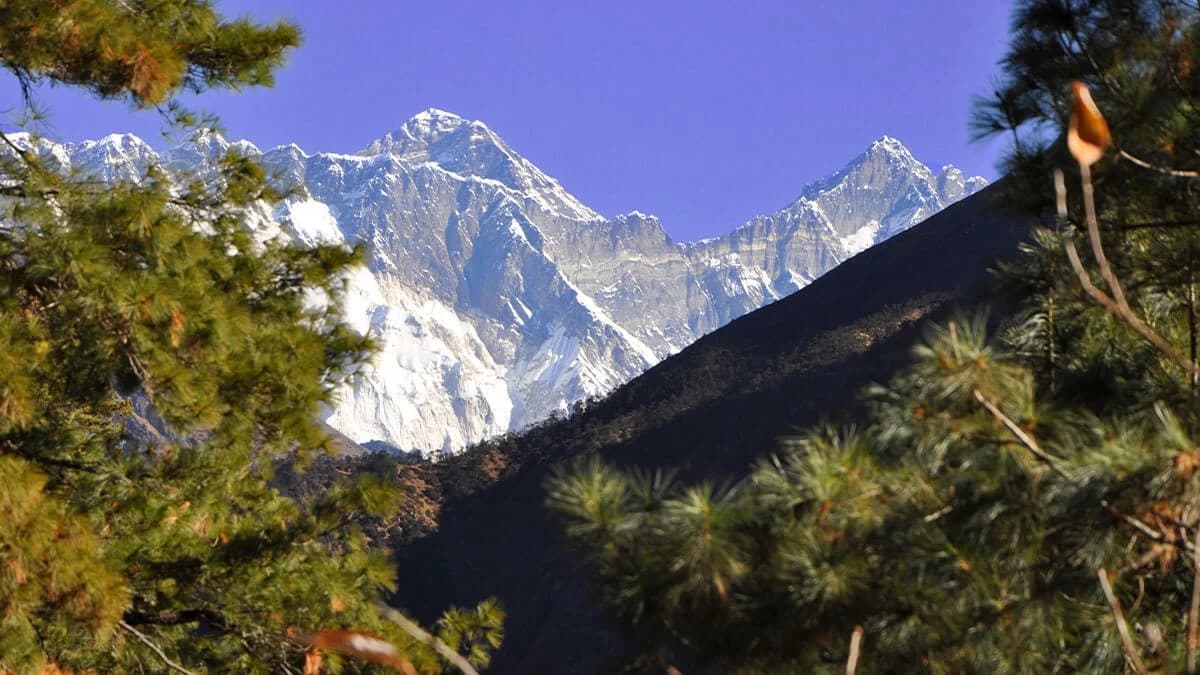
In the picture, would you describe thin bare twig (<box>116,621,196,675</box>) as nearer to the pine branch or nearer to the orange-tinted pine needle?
the pine branch

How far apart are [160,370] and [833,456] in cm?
363

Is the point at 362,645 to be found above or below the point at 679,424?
below

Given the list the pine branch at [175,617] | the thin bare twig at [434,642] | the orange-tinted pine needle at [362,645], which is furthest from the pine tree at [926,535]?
the pine branch at [175,617]

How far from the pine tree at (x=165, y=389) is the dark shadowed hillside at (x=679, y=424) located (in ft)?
68.6

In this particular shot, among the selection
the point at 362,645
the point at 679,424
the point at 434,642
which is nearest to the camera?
the point at 362,645

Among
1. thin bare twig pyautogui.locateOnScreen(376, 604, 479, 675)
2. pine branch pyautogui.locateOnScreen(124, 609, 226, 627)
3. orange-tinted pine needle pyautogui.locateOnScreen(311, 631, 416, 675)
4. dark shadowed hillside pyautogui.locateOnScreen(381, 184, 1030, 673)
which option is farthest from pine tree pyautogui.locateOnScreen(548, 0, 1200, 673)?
dark shadowed hillside pyautogui.locateOnScreen(381, 184, 1030, 673)

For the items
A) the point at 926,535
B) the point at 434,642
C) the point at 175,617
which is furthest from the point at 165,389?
the point at 434,642

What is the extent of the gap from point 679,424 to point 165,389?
105ft

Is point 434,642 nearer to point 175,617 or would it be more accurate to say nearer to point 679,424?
point 175,617

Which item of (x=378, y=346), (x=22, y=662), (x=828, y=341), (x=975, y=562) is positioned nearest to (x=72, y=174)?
(x=378, y=346)

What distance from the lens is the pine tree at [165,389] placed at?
5281 mm

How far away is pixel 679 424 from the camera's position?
122ft

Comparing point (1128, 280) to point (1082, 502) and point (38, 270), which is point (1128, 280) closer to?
point (1082, 502)

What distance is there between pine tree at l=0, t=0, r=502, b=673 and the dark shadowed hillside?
68.6 ft
